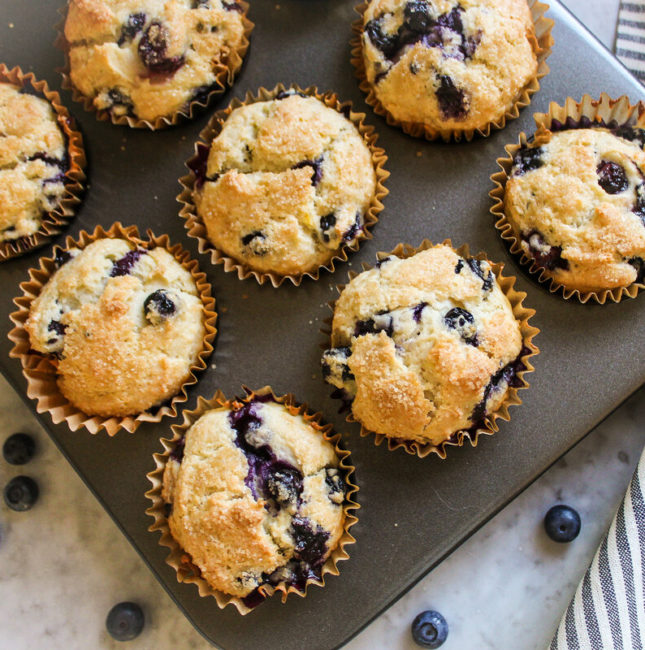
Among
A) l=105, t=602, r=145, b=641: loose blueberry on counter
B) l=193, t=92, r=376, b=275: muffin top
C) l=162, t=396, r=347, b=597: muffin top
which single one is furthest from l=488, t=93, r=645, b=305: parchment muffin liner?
l=105, t=602, r=145, b=641: loose blueberry on counter

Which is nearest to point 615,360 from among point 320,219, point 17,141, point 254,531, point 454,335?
point 454,335

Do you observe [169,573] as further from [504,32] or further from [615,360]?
[504,32]

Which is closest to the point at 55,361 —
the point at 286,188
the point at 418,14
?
the point at 286,188

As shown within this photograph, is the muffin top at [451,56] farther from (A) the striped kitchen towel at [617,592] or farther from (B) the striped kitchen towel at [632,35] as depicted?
(A) the striped kitchen towel at [617,592]

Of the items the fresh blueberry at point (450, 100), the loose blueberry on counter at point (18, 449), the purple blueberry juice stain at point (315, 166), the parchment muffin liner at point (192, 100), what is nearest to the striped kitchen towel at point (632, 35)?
the fresh blueberry at point (450, 100)

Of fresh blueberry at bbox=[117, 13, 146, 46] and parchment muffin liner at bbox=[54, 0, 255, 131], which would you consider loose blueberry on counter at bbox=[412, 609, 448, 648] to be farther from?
fresh blueberry at bbox=[117, 13, 146, 46]
